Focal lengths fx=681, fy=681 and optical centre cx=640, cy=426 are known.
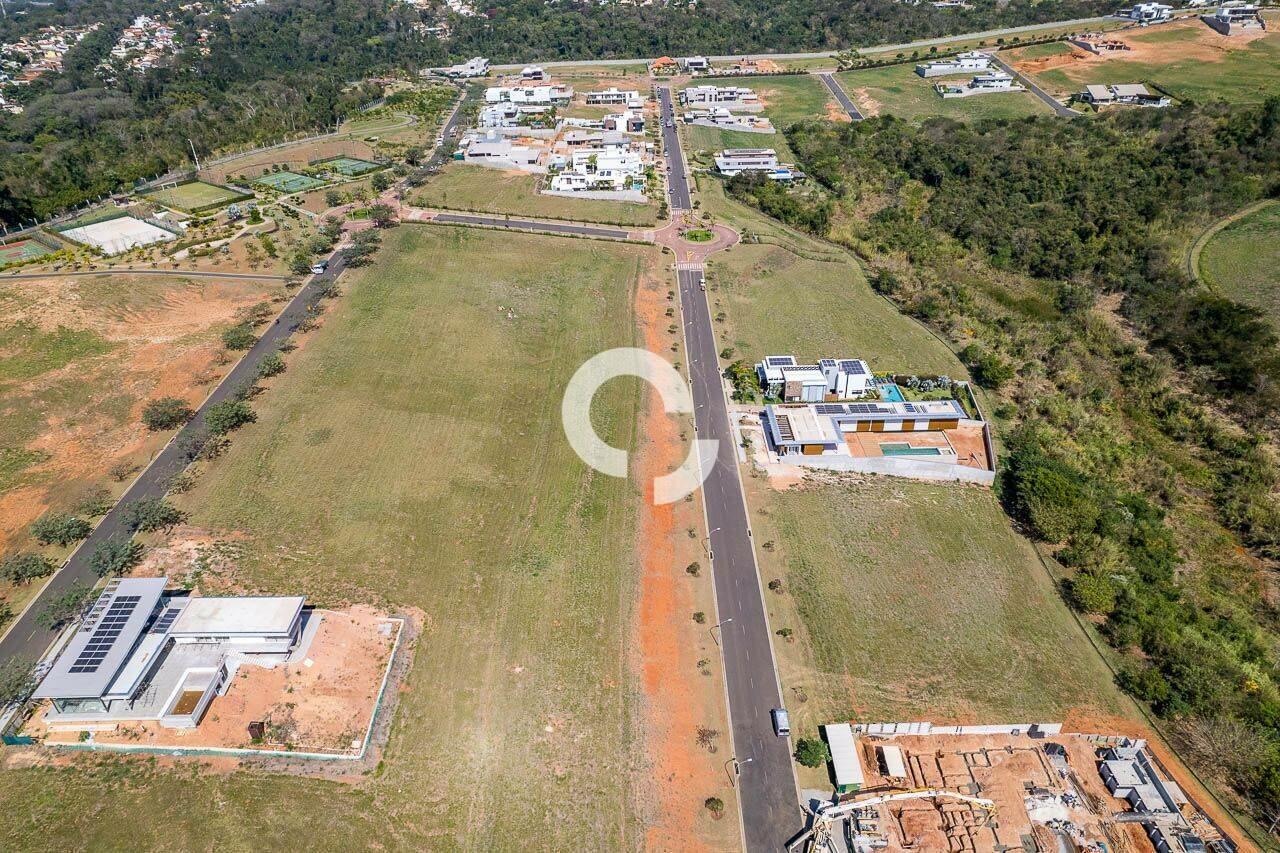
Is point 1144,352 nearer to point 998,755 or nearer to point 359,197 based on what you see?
point 998,755

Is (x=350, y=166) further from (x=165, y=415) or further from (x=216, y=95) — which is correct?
(x=165, y=415)

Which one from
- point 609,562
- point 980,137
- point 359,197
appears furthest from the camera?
point 980,137

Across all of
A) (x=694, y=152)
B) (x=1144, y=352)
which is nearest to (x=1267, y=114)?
(x=1144, y=352)

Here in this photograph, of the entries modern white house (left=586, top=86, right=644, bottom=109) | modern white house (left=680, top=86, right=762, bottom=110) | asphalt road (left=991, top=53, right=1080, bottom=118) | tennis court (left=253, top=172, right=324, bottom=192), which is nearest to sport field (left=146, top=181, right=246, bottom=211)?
tennis court (left=253, top=172, right=324, bottom=192)

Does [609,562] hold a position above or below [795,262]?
below

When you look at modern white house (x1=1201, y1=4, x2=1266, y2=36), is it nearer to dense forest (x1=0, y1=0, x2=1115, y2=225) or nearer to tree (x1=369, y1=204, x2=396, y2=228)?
dense forest (x1=0, y1=0, x2=1115, y2=225)

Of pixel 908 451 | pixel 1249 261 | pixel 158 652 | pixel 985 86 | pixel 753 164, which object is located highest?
pixel 985 86

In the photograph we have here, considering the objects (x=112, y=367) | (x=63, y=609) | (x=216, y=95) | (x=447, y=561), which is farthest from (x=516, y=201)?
(x=216, y=95)
